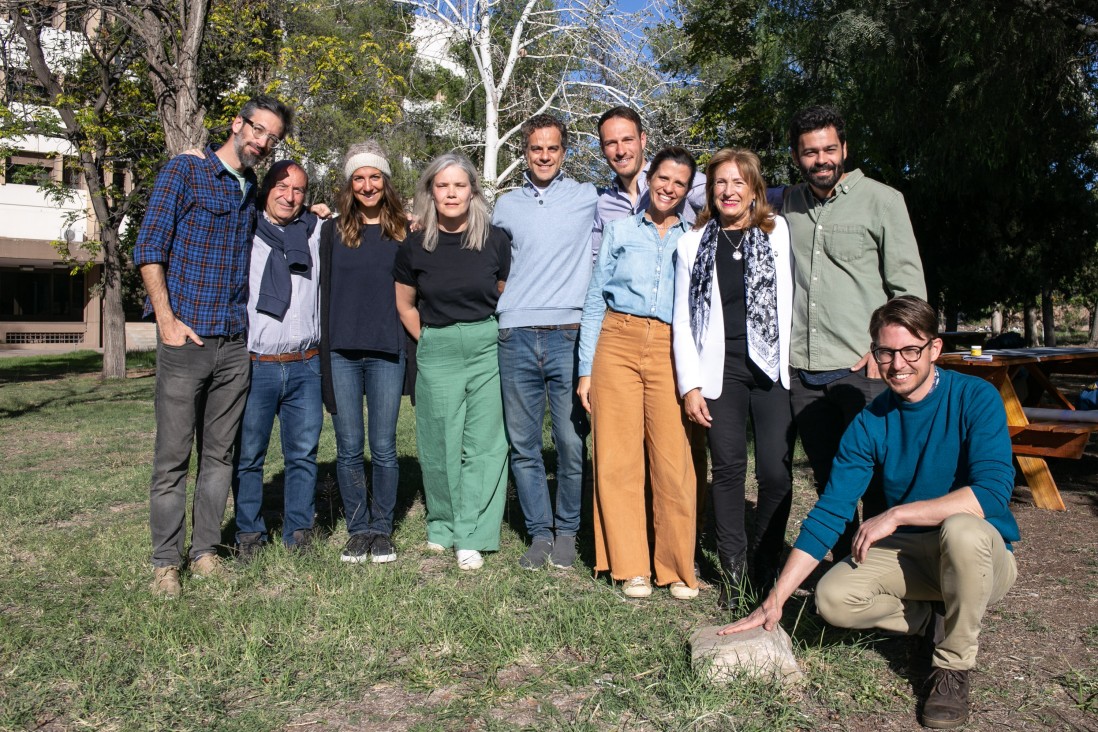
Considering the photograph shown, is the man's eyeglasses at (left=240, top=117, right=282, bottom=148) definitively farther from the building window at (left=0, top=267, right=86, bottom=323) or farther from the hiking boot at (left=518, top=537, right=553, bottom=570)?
the building window at (left=0, top=267, right=86, bottom=323)

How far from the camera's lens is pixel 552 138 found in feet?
15.4

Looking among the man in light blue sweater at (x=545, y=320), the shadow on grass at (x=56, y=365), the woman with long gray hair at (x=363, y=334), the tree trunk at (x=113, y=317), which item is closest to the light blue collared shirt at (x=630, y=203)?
the man in light blue sweater at (x=545, y=320)

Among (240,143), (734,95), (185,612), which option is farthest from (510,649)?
(734,95)

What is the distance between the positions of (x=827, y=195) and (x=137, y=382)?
1590cm

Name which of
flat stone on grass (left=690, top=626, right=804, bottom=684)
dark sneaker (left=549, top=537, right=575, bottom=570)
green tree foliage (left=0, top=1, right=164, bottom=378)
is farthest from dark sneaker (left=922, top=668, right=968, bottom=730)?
green tree foliage (left=0, top=1, right=164, bottom=378)

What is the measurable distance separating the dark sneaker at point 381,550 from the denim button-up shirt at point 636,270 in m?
1.54

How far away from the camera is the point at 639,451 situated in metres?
4.29

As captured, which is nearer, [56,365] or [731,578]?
[731,578]

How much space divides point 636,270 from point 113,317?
1619cm

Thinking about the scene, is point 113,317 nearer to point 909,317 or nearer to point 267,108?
point 267,108

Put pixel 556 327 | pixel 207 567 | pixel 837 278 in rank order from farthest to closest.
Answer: pixel 556 327 → pixel 207 567 → pixel 837 278

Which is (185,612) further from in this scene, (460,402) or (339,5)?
(339,5)

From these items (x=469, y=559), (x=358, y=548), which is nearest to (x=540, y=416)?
(x=469, y=559)

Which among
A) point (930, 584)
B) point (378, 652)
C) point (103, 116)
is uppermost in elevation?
point (103, 116)
